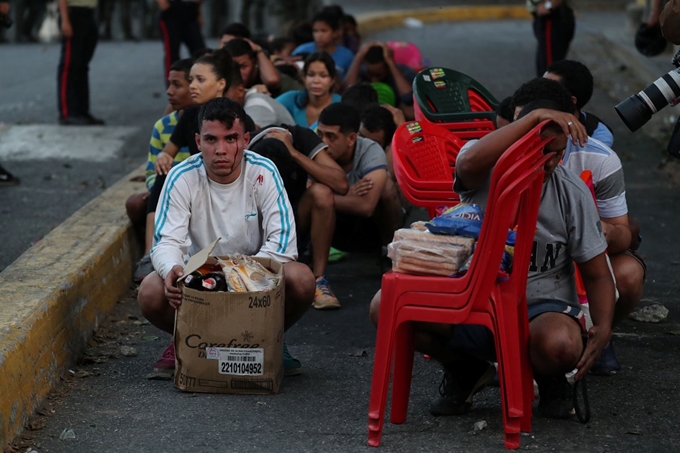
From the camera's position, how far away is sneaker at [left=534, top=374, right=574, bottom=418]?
446cm

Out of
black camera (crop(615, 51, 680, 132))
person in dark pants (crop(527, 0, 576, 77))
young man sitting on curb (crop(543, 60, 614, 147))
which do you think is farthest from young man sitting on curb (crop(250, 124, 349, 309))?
person in dark pants (crop(527, 0, 576, 77))

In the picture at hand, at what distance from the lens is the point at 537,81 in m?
4.54

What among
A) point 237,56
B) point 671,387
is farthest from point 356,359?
point 237,56

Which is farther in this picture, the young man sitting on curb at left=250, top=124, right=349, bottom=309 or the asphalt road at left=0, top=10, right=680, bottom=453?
the young man sitting on curb at left=250, top=124, right=349, bottom=309

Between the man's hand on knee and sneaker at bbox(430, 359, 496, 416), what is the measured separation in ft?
3.70

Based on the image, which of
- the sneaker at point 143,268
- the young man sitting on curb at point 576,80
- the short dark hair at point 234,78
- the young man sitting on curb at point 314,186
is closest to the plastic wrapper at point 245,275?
the young man sitting on curb at point 314,186

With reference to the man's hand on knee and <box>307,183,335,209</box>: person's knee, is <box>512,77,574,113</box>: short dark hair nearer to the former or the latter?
the man's hand on knee

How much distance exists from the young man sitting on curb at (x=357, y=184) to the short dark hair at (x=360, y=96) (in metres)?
1.21

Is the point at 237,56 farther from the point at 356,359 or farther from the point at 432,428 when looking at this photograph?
the point at 432,428

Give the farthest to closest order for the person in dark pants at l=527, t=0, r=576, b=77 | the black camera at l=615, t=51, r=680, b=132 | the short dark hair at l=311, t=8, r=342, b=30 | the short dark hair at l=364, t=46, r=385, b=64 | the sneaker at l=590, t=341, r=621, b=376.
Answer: the person in dark pants at l=527, t=0, r=576, b=77 < the short dark hair at l=311, t=8, r=342, b=30 < the short dark hair at l=364, t=46, r=385, b=64 < the sneaker at l=590, t=341, r=621, b=376 < the black camera at l=615, t=51, r=680, b=132

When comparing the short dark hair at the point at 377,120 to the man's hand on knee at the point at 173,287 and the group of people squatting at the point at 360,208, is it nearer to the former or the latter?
the group of people squatting at the point at 360,208

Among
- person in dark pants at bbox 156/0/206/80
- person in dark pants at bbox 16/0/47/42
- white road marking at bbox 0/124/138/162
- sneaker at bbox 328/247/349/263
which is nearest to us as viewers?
sneaker at bbox 328/247/349/263

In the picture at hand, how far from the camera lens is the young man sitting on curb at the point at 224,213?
16.6ft

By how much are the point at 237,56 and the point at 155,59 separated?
9666 mm
